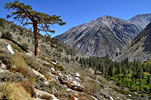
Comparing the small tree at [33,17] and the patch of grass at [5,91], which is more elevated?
the small tree at [33,17]

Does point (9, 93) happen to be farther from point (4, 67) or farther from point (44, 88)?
point (4, 67)

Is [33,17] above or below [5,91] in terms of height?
above

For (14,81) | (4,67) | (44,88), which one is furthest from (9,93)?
(4,67)

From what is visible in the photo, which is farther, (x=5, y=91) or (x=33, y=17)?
(x=33, y=17)

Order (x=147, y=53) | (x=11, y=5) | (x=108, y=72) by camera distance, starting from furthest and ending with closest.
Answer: (x=147, y=53)
(x=108, y=72)
(x=11, y=5)

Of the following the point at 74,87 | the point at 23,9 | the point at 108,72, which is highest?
the point at 23,9

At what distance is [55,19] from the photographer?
14.9m

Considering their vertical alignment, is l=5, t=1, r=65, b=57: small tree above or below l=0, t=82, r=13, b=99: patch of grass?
above

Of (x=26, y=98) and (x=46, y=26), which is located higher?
(x=46, y=26)

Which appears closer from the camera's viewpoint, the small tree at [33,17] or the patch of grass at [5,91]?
the patch of grass at [5,91]

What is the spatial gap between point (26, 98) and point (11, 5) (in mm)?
12955

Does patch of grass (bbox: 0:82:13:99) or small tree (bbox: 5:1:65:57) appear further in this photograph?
small tree (bbox: 5:1:65:57)

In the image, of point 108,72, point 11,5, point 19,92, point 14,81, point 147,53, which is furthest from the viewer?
point 147,53

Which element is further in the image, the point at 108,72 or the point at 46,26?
the point at 108,72
